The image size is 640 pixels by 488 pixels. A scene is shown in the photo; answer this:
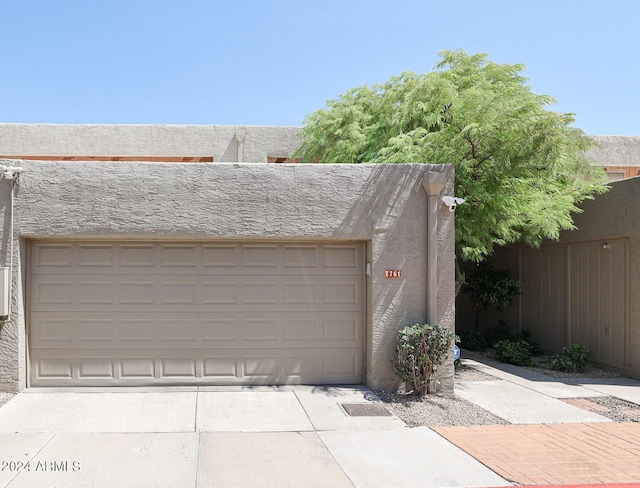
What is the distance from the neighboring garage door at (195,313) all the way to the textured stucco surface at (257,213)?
1.02ft

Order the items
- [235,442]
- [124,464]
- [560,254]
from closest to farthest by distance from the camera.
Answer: [124,464], [235,442], [560,254]

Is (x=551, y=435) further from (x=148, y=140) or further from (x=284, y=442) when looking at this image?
(x=148, y=140)

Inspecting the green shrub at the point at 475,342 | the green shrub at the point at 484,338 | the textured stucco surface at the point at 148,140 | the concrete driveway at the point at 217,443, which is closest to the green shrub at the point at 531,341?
the green shrub at the point at 484,338

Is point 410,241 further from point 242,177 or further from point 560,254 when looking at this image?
point 560,254

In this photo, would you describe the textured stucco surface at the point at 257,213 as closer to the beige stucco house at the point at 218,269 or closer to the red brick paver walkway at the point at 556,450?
the beige stucco house at the point at 218,269

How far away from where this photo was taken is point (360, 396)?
8.34 meters

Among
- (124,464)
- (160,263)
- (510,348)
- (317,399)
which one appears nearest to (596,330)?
(510,348)

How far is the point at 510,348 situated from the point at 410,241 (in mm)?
4342

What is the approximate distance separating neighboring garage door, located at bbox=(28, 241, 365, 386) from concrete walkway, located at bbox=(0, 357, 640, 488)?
0.31 meters

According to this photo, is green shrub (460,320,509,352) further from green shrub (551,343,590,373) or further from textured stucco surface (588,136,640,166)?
textured stucco surface (588,136,640,166)

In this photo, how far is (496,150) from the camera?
9078 mm

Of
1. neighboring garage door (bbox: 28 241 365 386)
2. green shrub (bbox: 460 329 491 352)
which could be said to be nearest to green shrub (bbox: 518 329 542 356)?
green shrub (bbox: 460 329 491 352)

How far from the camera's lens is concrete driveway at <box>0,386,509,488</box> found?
5430mm

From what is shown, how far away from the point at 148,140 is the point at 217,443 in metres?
11.3
